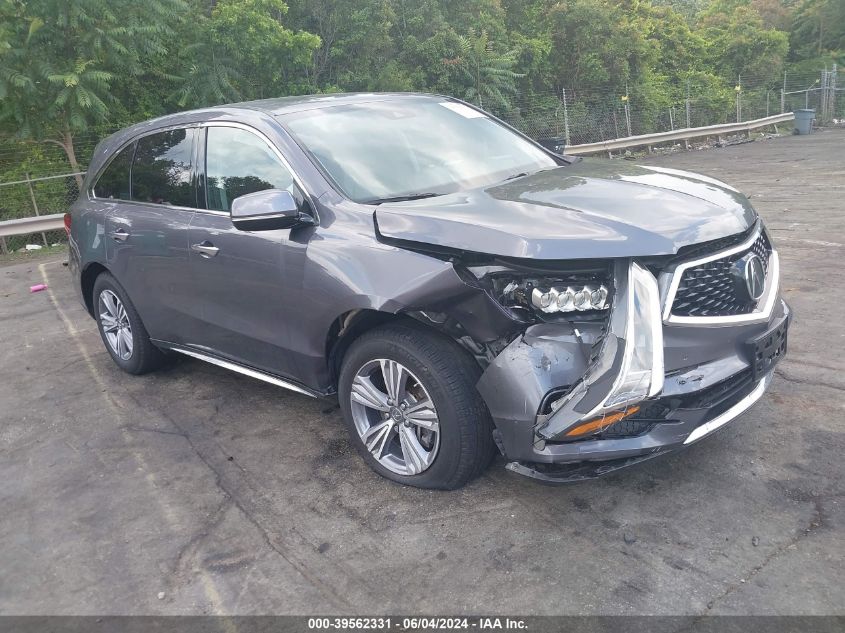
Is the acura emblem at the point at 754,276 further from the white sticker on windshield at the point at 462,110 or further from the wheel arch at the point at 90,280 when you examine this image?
the wheel arch at the point at 90,280

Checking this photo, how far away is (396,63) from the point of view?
18.9 meters

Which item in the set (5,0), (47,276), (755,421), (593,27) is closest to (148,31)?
(5,0)

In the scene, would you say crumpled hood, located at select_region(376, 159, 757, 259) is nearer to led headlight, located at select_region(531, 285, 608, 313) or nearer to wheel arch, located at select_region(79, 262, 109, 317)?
led headlight, located at select_region(531, 285, 608, 313)

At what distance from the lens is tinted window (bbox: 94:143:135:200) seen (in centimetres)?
517

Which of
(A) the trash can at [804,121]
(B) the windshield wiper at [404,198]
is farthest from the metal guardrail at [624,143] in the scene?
(B) the windshield wiper at [404,198]

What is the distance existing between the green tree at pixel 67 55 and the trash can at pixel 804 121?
2128cm

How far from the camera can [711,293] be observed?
10.1 feet

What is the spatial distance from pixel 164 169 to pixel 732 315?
3.45 metres

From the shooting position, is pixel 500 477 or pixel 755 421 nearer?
pixel 500 477

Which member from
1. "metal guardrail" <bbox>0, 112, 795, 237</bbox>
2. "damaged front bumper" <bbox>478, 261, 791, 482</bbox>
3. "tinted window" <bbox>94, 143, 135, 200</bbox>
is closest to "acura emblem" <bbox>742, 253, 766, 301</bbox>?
"damaged front bumper" <bbox>478, 261, 791, 482</bbox>

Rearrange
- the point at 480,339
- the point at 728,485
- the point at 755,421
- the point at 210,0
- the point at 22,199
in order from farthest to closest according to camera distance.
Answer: the point at 210,0 → the point at 22,199 → the point at 755,421 → the point at 728,485 → the point at 480,339

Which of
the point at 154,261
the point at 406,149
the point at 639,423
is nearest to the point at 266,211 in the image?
the point at 406,149

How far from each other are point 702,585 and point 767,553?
Result: 0.33 metres

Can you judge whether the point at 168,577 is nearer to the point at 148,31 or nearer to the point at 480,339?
the point at 480,339
